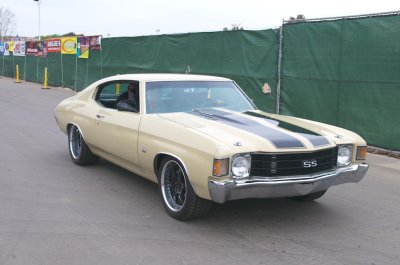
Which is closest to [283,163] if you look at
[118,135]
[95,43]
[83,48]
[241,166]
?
[241,166]

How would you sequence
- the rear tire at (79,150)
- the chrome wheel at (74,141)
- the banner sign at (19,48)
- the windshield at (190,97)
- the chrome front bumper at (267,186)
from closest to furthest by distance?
the chrome front bumper at (267,186) < the windshield at (190,97) < the rear tire at (79,150) < the chrome wheel at (74,141) < the banner sign at (19,48)

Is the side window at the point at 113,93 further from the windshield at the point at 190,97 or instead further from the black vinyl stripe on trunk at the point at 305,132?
the black vinyl stripe on trunk at the point at 305,132

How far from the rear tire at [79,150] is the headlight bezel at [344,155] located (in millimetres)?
3687

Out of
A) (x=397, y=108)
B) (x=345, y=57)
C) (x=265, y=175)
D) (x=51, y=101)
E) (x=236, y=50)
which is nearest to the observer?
(x=265, y=175)

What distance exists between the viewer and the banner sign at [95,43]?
66.8 feet

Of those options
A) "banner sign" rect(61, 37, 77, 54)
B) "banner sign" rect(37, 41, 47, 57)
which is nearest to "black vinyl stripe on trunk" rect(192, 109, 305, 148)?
"banner sign" rect(61, 37, 77, 54)

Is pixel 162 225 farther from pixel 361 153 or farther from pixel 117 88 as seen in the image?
pixel 117 88

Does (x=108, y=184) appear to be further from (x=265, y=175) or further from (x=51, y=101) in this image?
(x=51, y=101)

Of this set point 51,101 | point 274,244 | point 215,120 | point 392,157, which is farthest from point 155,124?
point 51,101

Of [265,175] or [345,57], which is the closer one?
A: [265,175]

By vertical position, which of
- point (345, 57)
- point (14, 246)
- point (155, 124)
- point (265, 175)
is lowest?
point (14, 246)

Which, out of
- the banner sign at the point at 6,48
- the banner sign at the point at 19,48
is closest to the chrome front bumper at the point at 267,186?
the banner sign at the point at 19,48

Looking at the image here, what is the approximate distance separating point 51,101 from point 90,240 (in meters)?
13.9

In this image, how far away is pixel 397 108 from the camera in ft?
28.4
